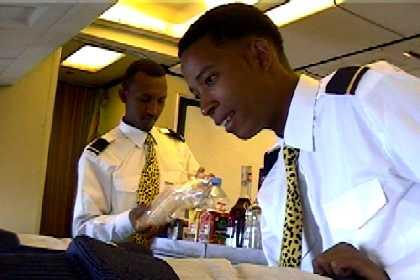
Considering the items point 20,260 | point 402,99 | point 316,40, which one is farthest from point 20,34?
point 20,260

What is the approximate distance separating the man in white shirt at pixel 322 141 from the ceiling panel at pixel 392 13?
1360 mm

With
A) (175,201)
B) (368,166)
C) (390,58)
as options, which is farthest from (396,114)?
(390,58)

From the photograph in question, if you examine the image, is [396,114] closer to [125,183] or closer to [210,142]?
[125,183]

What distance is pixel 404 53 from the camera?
2.81 meters

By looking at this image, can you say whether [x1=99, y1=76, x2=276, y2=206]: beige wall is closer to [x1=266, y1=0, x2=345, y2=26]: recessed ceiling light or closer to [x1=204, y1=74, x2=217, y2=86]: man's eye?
[x1=266, y1=0, x2=345, y2=26]: recessed ceiling light

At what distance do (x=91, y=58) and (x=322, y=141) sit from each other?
2618mm

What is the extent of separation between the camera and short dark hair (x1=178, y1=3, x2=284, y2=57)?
3.53 ft

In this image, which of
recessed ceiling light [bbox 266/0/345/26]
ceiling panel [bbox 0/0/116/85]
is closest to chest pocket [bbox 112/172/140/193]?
ceiling panel [bbox 0/0/116/85]

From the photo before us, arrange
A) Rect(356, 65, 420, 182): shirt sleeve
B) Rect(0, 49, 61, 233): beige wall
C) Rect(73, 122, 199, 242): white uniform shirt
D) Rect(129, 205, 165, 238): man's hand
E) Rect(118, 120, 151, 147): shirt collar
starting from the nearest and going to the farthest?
Rect(356, 65, 420, 182): shirt sleeve, Rect(129, 205, 165, 238): man's hand, Rect(73, 122, 199, 242): white uniform shirt, Rect(118, 120, 151, 147): shirt collar, Rect(0, 49, 61, 233): beige wall

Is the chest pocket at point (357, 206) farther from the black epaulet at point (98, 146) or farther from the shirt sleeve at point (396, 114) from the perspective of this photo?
the black epaulet at point (98, 146)

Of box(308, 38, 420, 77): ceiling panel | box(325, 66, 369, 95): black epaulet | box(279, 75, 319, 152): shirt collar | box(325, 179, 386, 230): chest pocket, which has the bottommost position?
box(325, 179, 386, 230): chest pocket

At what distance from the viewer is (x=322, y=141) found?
89cm

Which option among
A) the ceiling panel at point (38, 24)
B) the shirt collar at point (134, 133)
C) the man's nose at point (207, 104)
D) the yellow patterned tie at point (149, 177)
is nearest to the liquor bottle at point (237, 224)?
the yellow patterned tie at point (149, 177)

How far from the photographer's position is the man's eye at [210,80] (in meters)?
1.04
